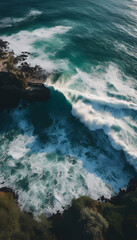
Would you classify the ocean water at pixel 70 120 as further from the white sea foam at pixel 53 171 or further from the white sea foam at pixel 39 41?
the white sea foam at pixel 39 41

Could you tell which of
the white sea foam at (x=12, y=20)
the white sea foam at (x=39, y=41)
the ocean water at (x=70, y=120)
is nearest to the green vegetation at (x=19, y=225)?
the ocean water at (x=70, y=120)

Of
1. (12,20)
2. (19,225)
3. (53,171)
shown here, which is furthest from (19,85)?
(12,20)

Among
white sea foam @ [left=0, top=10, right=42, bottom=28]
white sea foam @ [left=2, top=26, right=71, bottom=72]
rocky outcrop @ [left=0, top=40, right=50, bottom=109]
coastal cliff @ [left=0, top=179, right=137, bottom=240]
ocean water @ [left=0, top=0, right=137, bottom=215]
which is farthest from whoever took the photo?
white sea foam @ [left=0, top=10, right=42, bottom=28]

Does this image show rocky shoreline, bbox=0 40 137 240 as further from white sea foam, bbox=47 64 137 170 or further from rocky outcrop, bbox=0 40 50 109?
rocky outcrop, bbox=0 40 50 109

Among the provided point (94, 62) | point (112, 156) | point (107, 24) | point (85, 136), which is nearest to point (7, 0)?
point (107, 24)

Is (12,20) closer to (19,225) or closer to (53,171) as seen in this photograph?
(53,171)

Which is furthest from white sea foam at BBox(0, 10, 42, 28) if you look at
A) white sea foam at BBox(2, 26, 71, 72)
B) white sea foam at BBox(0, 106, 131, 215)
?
white sea foam at BBox(0, 106, 131, 215)
